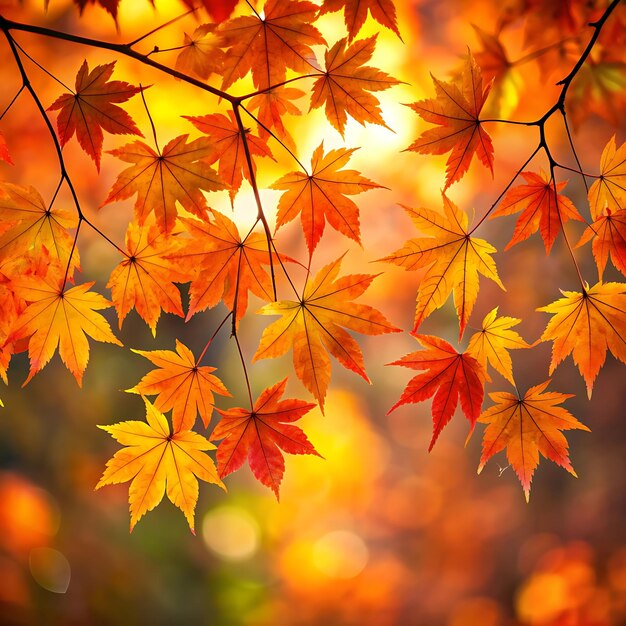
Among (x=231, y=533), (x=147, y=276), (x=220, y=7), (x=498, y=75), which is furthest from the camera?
(x=231, y=533)

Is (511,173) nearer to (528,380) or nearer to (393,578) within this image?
(528,380)

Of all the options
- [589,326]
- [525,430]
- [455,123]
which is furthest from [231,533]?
[455,123]

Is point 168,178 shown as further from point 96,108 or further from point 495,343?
point 495,343

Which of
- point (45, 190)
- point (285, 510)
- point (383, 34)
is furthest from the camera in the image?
point (285, 510)

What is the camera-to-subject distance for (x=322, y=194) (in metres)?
0.68

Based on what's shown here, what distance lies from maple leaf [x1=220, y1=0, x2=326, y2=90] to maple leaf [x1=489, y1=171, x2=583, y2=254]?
29 centimetres

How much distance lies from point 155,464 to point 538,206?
57 cm

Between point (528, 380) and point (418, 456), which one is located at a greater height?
point (528, 380)

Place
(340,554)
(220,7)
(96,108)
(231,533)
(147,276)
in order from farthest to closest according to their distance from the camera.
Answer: (340,554), (231,533), (220,7), (147,276), (96,108)

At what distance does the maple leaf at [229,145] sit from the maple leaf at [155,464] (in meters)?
0.30

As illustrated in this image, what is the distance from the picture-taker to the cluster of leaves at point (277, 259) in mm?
631

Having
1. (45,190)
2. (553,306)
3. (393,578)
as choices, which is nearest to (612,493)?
(393,578)

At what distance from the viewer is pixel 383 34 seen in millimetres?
2547

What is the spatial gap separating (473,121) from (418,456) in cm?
276
